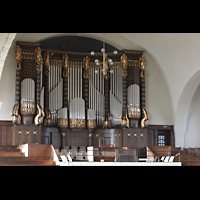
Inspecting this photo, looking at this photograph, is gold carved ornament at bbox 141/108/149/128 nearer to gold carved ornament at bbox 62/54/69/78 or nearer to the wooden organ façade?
the wooden organ façade

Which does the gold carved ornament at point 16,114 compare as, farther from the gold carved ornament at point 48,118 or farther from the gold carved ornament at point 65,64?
the gold carved ornament at point 65,64

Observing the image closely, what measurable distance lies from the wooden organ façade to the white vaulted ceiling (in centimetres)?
57

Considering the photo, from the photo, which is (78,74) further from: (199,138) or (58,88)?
(199,138)

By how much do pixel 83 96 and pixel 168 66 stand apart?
383cm

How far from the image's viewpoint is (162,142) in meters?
16.9

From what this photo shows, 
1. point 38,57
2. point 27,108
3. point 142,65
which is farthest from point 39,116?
point 142,65

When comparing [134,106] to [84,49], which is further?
[84,49]

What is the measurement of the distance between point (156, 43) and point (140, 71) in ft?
4.51

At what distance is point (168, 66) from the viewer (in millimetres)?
16047

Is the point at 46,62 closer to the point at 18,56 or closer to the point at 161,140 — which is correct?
the point at 18,56

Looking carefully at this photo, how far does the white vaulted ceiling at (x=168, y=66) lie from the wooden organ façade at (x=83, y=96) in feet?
1.86

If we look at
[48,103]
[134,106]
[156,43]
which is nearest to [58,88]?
[48,103]

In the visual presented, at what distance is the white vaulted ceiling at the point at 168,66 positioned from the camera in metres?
14.7
